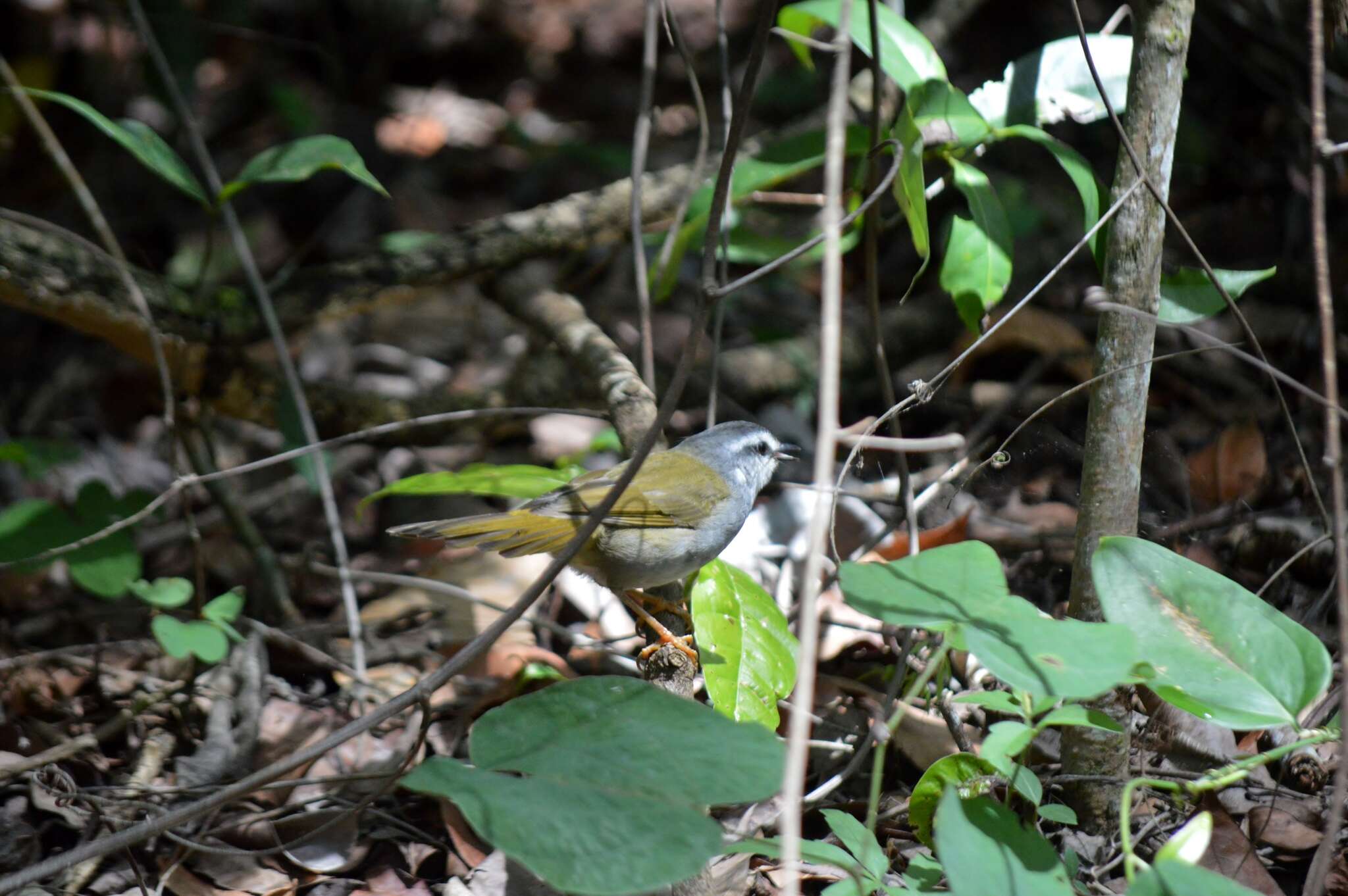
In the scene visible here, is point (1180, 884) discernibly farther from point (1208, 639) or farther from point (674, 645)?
point (674, 645)

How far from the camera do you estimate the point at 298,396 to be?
335 centimetres

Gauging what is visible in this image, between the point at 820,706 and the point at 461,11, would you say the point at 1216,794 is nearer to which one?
the point at 820,706

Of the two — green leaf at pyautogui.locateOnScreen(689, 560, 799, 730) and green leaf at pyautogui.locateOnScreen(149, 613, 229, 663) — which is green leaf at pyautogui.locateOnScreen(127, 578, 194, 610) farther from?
green leaf at pyautogui.locateOnScreen(689, 560, 799, 730)

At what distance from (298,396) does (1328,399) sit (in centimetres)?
278

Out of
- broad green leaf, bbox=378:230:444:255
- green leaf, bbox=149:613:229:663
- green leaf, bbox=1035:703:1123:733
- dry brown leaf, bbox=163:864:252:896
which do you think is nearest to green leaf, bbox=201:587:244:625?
green leaf, bbox=149:613:229:663

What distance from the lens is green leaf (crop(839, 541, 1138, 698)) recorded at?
5.21 feet

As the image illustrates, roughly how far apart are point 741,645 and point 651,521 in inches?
31.7

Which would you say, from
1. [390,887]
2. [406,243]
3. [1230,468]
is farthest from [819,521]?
[406,243]

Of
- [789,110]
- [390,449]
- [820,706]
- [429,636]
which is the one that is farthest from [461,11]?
[820,706]

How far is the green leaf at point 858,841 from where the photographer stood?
72.5 inches

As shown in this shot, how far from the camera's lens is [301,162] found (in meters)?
2.92

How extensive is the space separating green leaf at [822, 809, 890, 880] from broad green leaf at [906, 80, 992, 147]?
1827mm

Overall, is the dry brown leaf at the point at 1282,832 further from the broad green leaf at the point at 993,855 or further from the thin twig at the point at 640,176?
the thin twig at the point at 640,176

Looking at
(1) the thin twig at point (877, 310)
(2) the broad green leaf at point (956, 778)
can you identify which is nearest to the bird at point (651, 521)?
(1) the thin twig at point (877, 310)
